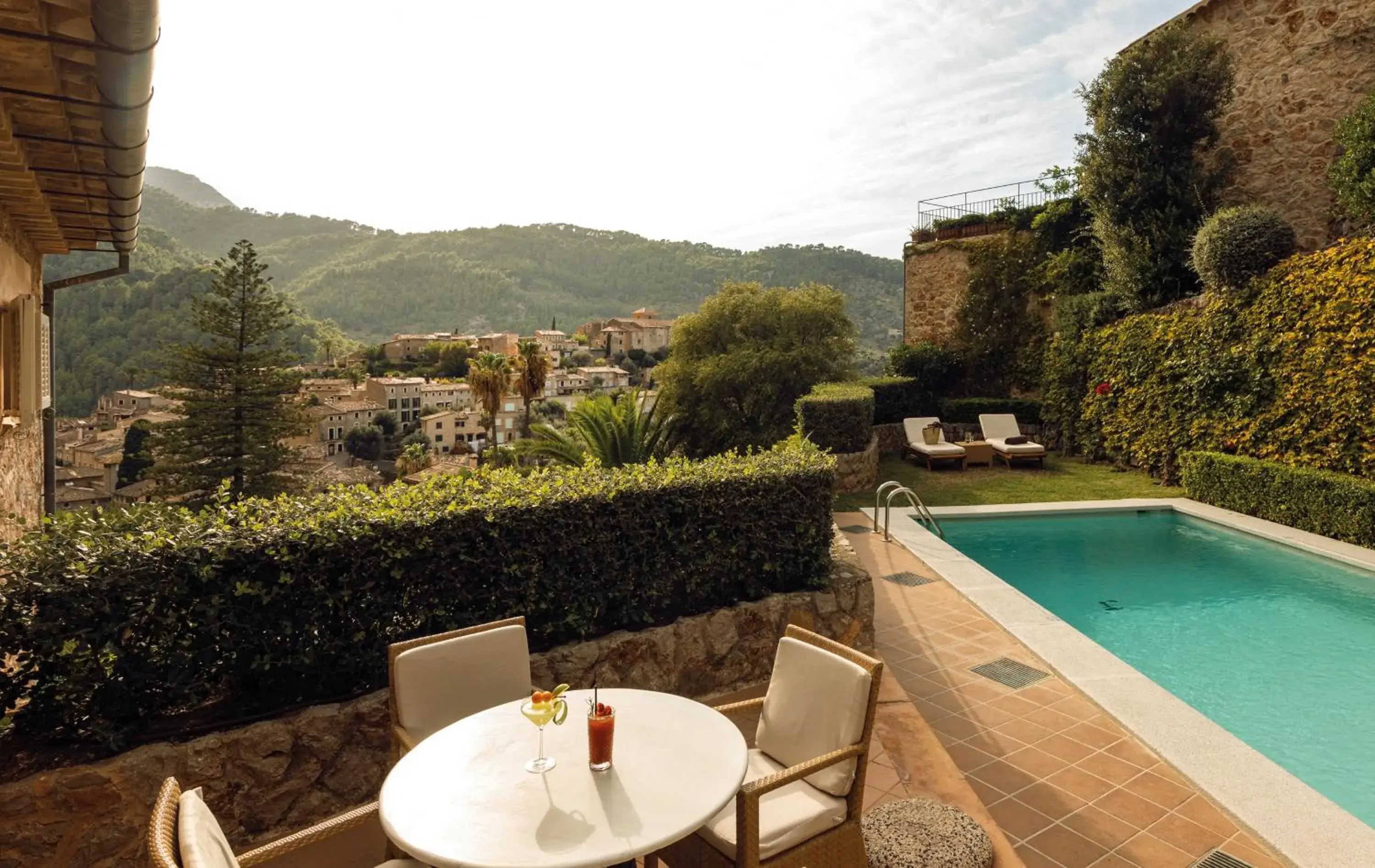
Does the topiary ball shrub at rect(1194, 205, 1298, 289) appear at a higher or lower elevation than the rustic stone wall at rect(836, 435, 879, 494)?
higher

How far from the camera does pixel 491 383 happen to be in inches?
1334

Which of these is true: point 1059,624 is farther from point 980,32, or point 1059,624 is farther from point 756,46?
point 980,32

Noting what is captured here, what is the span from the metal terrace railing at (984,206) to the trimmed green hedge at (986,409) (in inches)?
186

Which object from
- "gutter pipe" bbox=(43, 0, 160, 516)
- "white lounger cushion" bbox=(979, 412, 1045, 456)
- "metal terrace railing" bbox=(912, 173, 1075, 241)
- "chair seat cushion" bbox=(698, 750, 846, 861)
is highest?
"metal terrace railing" bbox=(912, 173, 1075, 241)

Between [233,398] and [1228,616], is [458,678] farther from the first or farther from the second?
[233,398]

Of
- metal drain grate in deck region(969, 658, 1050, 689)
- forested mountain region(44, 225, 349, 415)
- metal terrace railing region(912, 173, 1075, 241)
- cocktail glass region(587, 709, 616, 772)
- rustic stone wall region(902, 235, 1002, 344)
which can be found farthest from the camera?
forested mountain region(44, 225, 349, 415)

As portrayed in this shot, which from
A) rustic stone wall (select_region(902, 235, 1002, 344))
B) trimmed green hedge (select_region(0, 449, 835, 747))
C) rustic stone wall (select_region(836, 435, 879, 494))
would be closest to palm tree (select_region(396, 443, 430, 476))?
rustic stone wall (select_region(902, 235, 1002, 344))

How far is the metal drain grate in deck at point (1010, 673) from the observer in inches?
178

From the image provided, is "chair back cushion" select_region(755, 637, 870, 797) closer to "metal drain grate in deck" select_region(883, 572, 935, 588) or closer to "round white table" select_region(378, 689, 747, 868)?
"round white table" select_region(378, 689, 747, 868)

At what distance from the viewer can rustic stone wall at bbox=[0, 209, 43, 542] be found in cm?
498

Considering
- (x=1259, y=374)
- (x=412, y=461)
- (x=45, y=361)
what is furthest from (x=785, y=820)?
(x=412, y=461)

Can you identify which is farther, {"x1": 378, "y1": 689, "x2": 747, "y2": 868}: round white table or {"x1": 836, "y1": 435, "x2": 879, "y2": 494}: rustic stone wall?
{"x1": 836, "y1": 435, "x2": 879, "y2": 494}: rustic stone wall

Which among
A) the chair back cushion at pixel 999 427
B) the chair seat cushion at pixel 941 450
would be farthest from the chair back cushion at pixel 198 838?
the chair back cushion at pixel 999 427

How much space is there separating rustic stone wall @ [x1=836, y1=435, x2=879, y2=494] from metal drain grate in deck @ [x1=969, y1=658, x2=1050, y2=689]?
635 centimetres
